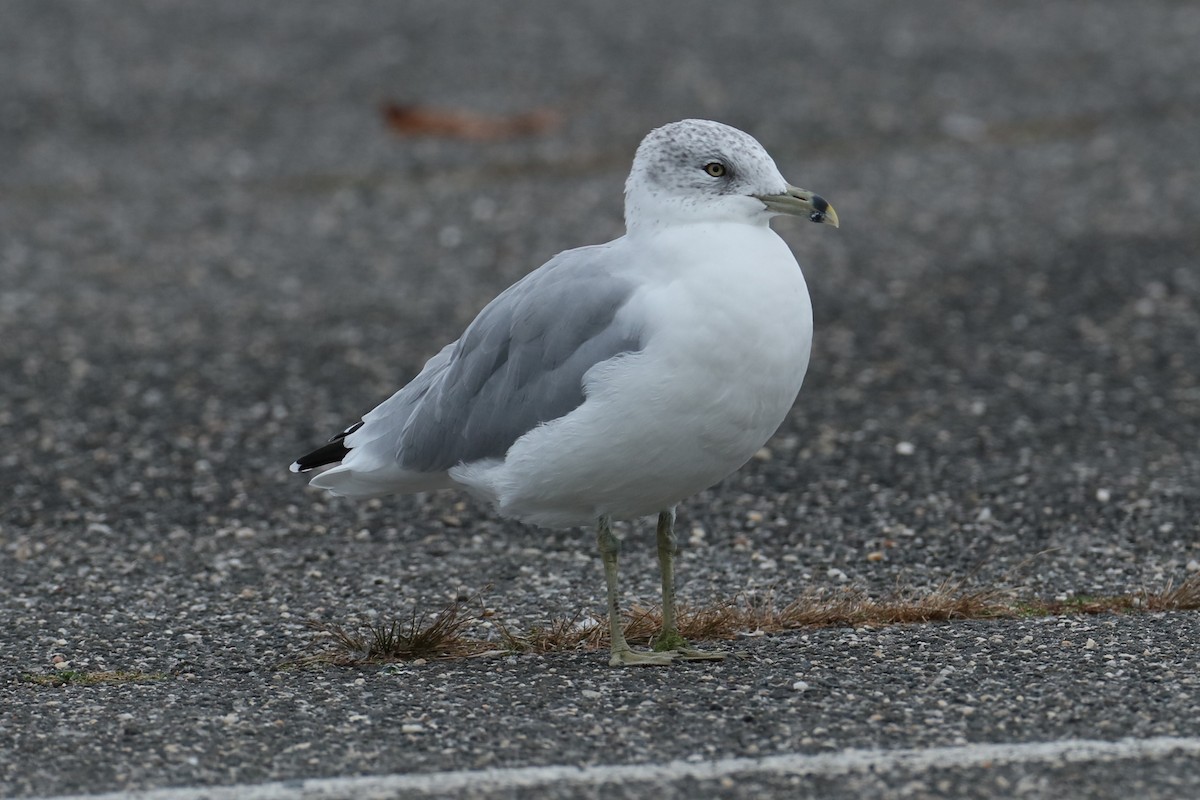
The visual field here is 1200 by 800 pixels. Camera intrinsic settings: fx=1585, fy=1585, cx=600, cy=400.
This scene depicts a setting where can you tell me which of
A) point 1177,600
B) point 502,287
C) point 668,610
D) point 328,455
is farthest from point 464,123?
point 1177,600

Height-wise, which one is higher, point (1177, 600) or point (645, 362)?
point (645, 362)

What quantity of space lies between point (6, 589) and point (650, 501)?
2.48 meters

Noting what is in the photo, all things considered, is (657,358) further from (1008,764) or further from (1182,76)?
(1182,76)

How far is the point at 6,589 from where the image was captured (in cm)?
551

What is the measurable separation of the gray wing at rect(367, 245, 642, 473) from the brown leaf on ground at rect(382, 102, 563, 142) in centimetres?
777

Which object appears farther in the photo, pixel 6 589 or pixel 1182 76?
pixel 1182 76

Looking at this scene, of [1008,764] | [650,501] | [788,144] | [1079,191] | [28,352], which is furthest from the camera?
[788,144]

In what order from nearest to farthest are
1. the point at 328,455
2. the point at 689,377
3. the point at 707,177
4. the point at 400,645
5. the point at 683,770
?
the point at 683,770 < the point at 689,377 < the point at 707,177 < the point at 400,645 < the point at 328,455

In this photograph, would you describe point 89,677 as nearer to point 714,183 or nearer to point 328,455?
point 328,455

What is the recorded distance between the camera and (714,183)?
4316mm

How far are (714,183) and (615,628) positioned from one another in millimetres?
1306

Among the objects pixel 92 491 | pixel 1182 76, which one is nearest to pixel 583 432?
pixel 92 491

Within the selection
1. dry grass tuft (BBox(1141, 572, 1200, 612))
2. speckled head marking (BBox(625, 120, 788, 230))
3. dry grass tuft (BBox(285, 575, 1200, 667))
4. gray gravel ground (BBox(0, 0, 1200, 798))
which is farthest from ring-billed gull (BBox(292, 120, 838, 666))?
dry grass tuft (BBox(1141, 572, 1200, 612))

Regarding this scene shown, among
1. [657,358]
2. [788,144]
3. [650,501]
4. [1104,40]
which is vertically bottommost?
[650,501]
